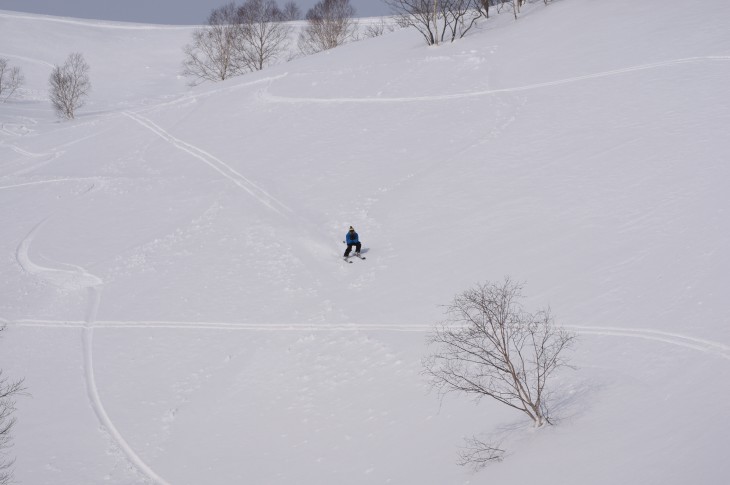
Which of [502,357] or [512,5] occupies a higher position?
[512,5]

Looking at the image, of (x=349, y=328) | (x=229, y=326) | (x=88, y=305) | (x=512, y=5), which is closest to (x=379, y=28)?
(x=512, y=5)

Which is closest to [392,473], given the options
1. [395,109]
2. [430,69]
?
[395,109]

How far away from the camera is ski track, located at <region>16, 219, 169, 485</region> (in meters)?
18.1

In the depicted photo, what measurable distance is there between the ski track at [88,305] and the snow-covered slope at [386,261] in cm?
9

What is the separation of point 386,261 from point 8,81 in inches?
2366

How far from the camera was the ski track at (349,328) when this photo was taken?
582 inches

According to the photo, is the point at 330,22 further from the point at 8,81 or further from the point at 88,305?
the point at 88,305

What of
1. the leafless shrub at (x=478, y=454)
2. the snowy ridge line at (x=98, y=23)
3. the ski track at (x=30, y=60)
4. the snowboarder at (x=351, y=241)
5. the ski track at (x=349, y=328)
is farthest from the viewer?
the snowy ridge line at (x=98, y=23)

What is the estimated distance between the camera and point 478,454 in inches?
547

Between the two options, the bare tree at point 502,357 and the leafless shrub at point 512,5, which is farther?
the leafless shrub at point 512,5

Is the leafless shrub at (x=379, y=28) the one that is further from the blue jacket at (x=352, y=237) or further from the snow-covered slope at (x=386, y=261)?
the blue jacket at (x=352, y=237)

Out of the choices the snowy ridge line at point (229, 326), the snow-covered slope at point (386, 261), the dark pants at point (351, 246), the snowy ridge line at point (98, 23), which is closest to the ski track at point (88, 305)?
the snow-covered slope at point (386, 261)

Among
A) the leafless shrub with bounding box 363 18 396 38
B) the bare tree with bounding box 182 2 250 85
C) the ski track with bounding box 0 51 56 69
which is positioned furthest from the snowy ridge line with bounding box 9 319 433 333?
the ski track with bounding box 0 51 56 69

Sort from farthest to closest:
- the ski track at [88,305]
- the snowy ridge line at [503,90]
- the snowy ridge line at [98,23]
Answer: the snowy ridge line at [98,23]
the snowy ridge line at [503,90]
the ski track at [88,305]
